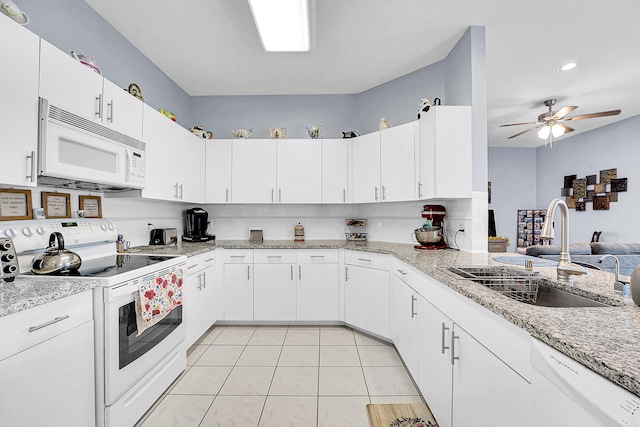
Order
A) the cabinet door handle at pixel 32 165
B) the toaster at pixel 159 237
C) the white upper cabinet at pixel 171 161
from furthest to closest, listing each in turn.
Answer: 1. the toaster at pixel 159 237
2. the white upper cabinet at pixel 171 161
3. the cabinet door handle at pixel 32 165

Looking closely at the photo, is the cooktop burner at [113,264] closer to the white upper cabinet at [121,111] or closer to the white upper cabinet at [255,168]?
the white upper cabinet at [121,111]

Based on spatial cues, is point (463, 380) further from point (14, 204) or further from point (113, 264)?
point (14, 204)

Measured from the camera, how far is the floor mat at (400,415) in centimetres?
166

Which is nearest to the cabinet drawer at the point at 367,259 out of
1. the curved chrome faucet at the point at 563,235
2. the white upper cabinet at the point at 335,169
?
the white upper cabinet at the point at 335,169

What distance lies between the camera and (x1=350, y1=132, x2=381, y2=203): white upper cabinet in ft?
10.1

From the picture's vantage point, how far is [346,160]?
330 centimetres

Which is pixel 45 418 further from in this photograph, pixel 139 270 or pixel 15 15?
pixel 15 15

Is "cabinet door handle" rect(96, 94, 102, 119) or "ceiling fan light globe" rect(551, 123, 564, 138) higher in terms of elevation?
"ceiling fan light globe" rect(551, 123, 564, 138)

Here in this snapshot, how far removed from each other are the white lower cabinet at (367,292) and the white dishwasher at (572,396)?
1.84 meters

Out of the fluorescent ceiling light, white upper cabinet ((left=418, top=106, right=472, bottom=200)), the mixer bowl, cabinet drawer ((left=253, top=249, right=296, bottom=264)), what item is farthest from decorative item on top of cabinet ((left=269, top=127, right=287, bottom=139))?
the mixer bowl

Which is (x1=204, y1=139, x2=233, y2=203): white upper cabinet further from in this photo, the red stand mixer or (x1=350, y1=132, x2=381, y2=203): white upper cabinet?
the red stand mixer

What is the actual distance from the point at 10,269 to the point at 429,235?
2.81 meters

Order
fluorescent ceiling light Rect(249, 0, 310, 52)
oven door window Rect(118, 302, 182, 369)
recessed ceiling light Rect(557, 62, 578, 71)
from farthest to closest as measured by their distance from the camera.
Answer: recessed ceiling light Rect(557, 62, 578, 71), fluorescent ceiling light Rect(249, 0, 310, 52), oven door window Rect(118, 302, 182, 369)

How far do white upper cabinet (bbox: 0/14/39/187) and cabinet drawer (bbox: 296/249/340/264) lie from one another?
2.13 metres
